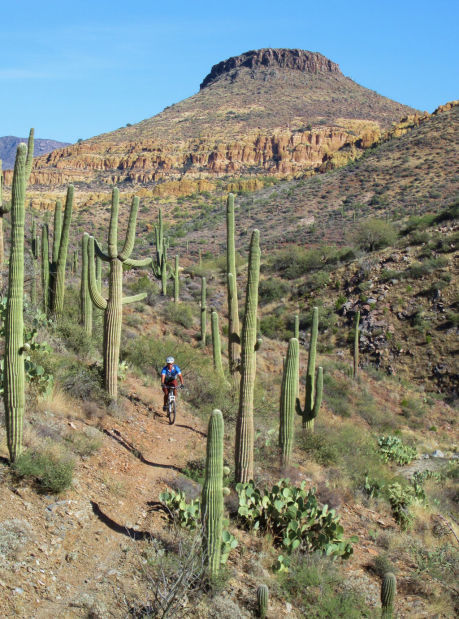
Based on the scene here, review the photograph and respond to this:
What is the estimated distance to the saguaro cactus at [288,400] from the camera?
9.75 meters

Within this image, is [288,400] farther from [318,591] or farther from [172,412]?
[318,591]

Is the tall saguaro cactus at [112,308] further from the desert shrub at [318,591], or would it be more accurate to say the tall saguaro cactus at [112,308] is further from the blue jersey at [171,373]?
the desert shrub at [318,591]

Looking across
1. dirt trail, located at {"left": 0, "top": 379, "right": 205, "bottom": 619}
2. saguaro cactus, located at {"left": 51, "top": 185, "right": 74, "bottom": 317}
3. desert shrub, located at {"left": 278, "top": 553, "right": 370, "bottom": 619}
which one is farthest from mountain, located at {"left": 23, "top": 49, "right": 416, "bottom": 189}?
desert shrub, located at {"left": 278, "top": 553, "right": 370, "bottom": 619}

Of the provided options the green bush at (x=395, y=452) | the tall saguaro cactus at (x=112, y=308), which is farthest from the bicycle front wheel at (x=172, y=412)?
the green bush at (x=395, y=452)

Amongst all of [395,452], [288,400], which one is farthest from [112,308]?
[395,452]

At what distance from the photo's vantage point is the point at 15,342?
261 inches

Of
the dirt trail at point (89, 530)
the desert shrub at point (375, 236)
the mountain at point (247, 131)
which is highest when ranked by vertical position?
the mountain at point (247, 131)

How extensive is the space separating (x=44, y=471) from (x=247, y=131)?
281ft

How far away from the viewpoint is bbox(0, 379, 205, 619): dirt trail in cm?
512

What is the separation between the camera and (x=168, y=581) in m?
5.46

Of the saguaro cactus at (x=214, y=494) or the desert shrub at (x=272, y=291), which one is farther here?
the desert shrub at (x=272, y=291)

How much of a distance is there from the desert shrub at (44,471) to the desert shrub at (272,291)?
26.1m

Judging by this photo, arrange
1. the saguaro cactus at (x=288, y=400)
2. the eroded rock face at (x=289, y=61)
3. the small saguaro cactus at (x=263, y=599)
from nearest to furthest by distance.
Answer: the small saguaro cactus at (x=263, y=599)
the saguaro cactus at (x=288, y=400)
the eroded rock face at (x=289, y=61)

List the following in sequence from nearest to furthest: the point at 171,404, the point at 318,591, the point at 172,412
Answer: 1. the point at 318,591
2. the point at 171,404
3. the point at 172,412
